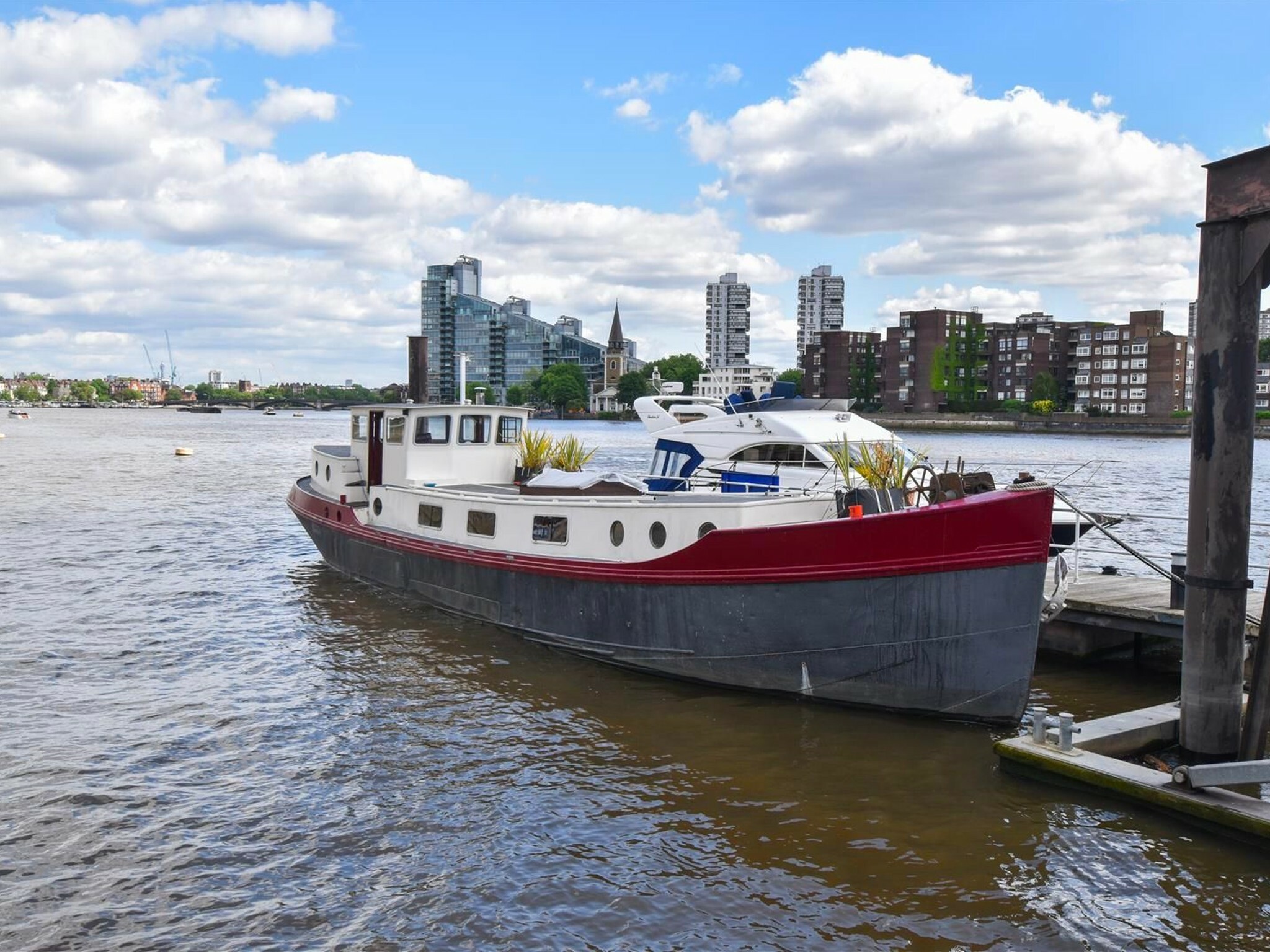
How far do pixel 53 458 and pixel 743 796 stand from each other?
228 ft

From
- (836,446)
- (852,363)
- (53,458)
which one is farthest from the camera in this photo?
(852,363)

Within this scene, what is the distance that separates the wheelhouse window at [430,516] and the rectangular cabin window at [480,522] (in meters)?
1.20

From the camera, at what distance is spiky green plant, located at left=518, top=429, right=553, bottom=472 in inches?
814

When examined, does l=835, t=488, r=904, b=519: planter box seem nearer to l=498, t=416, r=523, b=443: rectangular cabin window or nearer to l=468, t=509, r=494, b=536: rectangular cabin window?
l=468, t=509, r=494, b=536: rectangular cabin window

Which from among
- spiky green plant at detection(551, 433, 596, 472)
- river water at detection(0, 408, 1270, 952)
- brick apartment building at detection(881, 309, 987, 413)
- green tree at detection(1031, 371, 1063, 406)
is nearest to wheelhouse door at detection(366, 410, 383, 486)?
spiky green plant at detection(551, 433, 596, 472)

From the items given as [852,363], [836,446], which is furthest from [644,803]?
[852,363]

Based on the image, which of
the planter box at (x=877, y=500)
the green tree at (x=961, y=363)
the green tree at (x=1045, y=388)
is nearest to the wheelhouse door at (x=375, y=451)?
the planter box at (x=877, y=500)

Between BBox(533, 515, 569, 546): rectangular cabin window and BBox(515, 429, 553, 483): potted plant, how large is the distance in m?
4.28

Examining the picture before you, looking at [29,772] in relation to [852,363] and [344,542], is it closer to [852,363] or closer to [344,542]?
[344,542]

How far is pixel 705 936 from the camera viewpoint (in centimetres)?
779

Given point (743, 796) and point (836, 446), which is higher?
point (836, 446)

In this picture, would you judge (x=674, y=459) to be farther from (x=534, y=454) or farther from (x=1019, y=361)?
(x=1019, y=361)

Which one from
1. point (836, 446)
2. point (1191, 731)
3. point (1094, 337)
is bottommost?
point (1191, 731)

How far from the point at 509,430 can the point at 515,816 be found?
12177mm
